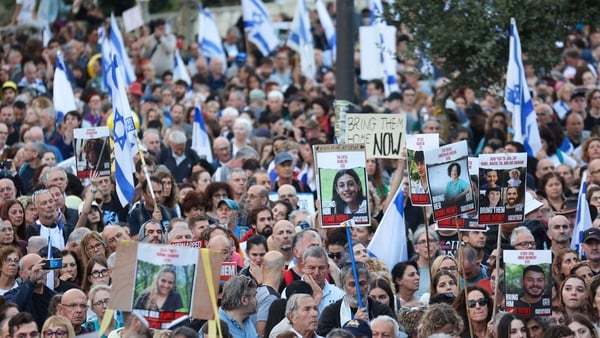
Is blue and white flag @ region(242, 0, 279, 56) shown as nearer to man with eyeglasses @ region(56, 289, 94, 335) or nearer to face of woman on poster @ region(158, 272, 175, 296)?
man with eyeglasses @ region(56, 289, 94, 335)

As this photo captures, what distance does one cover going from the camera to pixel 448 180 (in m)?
13.2

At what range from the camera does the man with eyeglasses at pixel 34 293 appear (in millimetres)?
13344

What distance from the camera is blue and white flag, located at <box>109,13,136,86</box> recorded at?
2286 cm

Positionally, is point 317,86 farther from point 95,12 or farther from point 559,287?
point 559,287

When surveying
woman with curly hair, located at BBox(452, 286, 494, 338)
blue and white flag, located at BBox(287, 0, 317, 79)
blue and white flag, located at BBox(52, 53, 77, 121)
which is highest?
blue and white flag, located at BBox(287, 0, 317, 79)

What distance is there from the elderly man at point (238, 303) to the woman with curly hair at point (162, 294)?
1612mm

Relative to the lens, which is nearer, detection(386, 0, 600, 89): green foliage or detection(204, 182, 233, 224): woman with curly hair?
detection(204, 182, 233, 224): woman with curly hair

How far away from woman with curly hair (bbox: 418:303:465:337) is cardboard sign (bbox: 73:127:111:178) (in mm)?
5144

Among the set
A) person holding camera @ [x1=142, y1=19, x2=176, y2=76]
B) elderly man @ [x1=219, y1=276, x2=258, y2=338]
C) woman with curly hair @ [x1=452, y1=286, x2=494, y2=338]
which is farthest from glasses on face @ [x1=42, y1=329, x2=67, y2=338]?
person holding camera @ [x1=142, y1=19, x2=176, y2=76]

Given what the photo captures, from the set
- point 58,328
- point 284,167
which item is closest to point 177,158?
point 284,167

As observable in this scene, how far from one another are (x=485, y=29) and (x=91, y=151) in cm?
572

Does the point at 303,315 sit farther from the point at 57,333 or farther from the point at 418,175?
the point at 418,175

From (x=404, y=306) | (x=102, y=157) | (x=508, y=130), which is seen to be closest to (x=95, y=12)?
(x=508, y=130)

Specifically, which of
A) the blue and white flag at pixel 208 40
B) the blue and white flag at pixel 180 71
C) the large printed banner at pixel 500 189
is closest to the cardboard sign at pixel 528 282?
the large printed banner at pixel 500 189
